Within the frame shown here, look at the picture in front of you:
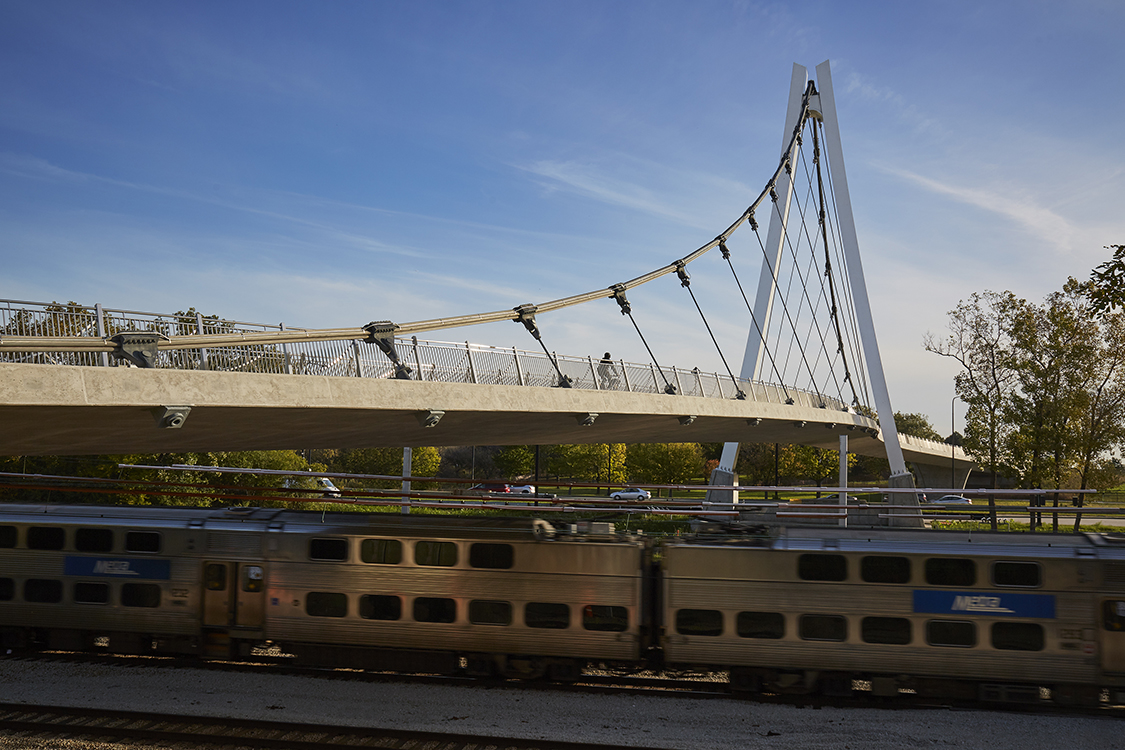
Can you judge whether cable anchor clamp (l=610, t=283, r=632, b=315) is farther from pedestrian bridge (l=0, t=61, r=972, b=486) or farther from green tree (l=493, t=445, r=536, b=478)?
green tree (l=493, t=445, r=536, b=478)

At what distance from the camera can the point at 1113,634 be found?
38.7 ft

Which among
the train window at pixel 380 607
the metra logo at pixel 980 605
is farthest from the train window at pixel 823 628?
the train window at pixel 380 607

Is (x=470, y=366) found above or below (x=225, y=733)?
above

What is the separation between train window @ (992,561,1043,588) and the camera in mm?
12070

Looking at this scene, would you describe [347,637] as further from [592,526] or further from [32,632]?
[32,632]

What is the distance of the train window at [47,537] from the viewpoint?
49.0 feet

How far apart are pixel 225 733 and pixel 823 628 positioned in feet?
29.5

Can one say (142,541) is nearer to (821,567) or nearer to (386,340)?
(386,340)

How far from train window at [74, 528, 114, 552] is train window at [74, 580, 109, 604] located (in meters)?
0.64

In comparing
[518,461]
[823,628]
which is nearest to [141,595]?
[823,628]

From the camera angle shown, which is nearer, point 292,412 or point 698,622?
point 698,622

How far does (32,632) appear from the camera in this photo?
15.2 metres

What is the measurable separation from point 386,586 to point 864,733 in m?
7.84

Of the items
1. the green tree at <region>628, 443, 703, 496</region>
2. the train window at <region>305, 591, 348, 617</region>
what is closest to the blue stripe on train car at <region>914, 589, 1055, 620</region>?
the train window at <region>305, 591, 348, 617</region>
